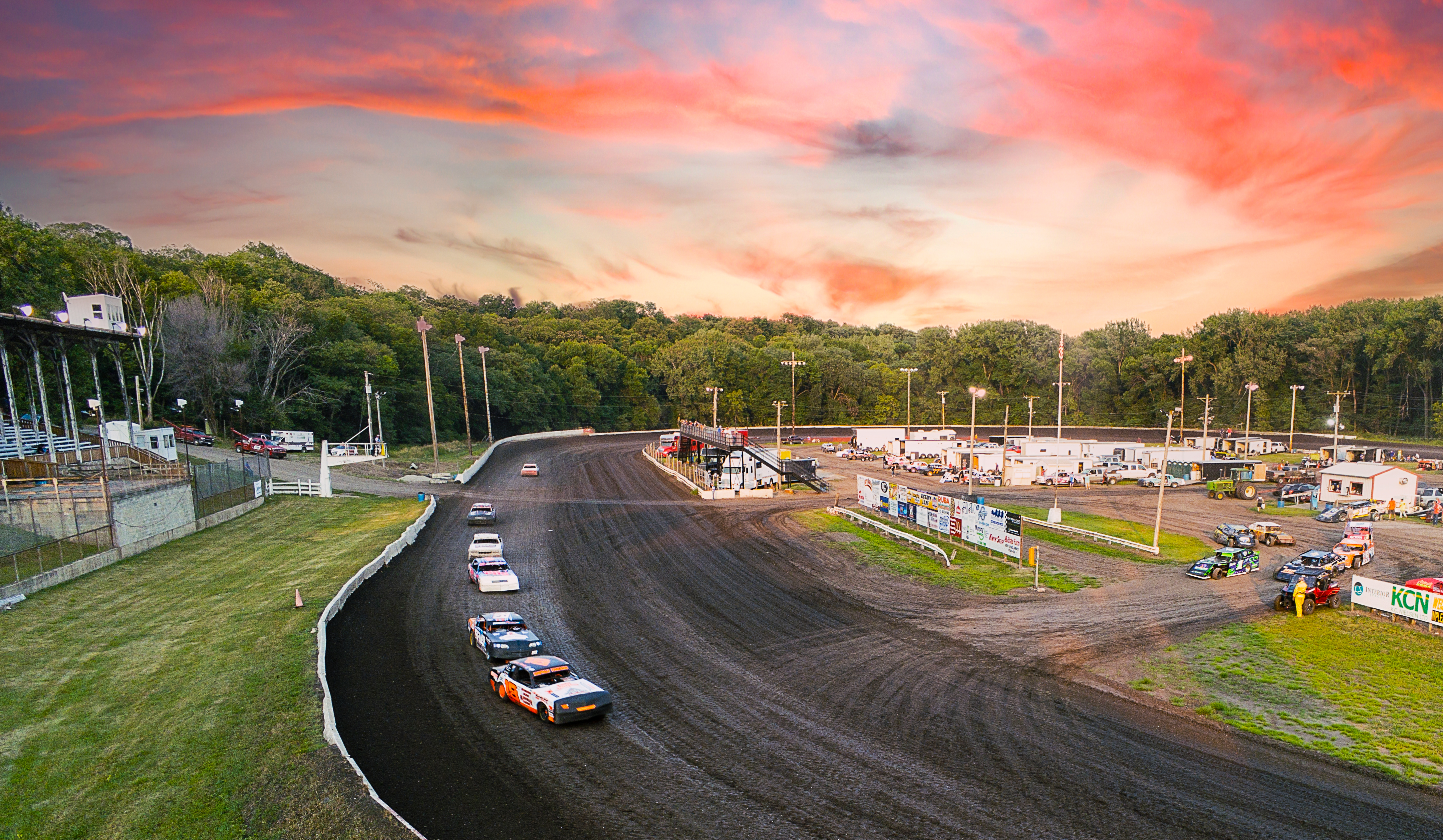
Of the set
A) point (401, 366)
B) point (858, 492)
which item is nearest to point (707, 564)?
point (858, 492)

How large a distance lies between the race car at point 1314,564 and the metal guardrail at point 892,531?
47.0 feet

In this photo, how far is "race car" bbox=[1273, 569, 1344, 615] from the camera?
26.3 m

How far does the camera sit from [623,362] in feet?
436

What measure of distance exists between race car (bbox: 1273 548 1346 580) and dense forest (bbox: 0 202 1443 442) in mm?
39396

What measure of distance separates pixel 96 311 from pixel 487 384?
4500 centimetres

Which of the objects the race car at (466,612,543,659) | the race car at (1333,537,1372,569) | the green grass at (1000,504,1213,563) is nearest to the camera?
the race car at (466,612,543,659)

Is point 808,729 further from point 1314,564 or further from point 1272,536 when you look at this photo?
point 1272,536

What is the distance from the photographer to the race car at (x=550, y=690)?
643 inches

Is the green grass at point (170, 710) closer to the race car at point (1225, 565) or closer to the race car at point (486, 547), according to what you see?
the race car at point (486, 547)

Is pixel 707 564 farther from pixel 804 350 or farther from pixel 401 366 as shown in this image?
pixel 804 350

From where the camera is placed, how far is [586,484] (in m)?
60.2

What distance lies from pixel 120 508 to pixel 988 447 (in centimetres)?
7328

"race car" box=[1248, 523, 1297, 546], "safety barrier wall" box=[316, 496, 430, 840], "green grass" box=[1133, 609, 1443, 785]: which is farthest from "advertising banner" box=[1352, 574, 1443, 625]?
"safety barrier wall" box=[316, 496, 430, 840]

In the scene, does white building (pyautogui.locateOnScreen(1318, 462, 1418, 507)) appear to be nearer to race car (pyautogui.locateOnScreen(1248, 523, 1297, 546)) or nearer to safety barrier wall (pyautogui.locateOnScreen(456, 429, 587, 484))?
race car (pyautogui.locateOnScreen(1248, 523, 1297, 546))
